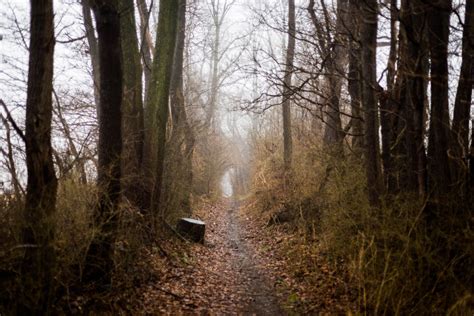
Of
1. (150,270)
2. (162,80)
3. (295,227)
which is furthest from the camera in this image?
(295,227)

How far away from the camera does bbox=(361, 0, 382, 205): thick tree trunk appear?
713 cm

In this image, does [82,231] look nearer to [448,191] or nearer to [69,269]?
[69,269]

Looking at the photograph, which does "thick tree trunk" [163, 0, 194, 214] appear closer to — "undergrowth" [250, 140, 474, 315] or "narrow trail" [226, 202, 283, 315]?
"narrow trail" [226, 202, 283, 315]

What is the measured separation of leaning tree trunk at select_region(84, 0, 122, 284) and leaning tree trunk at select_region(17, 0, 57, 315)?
110 cm

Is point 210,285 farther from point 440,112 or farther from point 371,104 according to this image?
point 440,112

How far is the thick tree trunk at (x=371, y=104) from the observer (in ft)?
23.4

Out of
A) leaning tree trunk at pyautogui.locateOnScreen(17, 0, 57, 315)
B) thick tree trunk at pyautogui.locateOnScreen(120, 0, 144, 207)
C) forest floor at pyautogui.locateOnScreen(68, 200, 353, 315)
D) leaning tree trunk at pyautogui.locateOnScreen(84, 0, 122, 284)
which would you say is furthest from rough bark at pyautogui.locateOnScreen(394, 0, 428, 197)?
thick tree trunk at pyautogui.locateOnScreen(120, 0, 144, 207)

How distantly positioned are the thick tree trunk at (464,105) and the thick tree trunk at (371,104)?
1.25m

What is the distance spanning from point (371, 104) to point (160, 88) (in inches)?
193

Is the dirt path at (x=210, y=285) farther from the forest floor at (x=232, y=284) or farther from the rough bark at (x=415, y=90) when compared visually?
the rough bark at (x=415, y=90)

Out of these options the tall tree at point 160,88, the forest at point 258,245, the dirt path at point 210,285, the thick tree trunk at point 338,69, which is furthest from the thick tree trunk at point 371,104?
the tall tree at point 160,88

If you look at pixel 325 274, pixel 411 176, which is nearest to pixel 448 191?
pixel 411 176

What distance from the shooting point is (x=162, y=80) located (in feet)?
32.2

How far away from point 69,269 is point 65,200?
91cm
